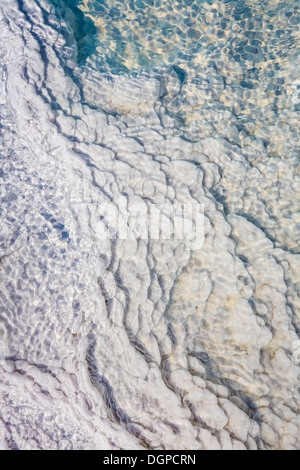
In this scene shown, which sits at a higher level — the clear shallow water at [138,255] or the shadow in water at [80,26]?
the shadow in water at [80,26]

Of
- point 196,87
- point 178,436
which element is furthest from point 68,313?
point 196,87

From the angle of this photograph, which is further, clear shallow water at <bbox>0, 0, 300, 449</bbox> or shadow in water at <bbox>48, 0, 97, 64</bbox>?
shadow in water at <bbox>48, 0, 97, 64</bbox>

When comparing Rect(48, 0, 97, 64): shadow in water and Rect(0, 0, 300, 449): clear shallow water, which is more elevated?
Rect(48, 0, 97, 64): shadow in water

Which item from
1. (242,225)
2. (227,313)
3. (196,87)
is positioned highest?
(196,87)

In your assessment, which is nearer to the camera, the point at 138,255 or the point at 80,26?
the point at 138,255

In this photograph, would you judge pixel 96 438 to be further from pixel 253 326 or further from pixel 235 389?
pixel 253 326

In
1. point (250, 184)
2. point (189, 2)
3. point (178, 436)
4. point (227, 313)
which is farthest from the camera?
point (189, 2)

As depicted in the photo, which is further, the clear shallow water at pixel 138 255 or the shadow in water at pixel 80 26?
the shadow in water at pixel 80 26

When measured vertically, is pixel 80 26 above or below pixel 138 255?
above
